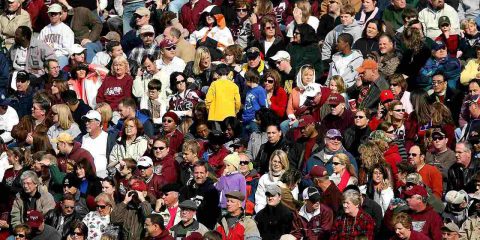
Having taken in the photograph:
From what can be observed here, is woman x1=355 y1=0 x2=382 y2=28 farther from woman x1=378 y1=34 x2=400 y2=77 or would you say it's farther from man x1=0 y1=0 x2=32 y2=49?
man x1=0 y1=0 x2=32 y2=49

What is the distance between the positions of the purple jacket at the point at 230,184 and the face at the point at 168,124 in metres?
2.18

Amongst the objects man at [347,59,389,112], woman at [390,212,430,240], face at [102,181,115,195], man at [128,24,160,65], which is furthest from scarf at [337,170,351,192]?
man at [128,24,160,65]

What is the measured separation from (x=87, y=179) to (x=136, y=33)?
205 inches

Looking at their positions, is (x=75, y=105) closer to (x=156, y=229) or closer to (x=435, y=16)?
(x=156, y=229)

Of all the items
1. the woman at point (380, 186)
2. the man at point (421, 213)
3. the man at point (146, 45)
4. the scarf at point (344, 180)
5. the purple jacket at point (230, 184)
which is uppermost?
the man at point (421, 213)

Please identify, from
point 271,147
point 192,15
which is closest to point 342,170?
point 271,147

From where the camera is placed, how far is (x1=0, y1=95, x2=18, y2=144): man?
88.3 feet

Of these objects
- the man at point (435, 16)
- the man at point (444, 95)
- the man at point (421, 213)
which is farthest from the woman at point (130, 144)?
the man at point (435, 16)

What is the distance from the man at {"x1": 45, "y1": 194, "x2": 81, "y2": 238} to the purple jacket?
1802 millimetres

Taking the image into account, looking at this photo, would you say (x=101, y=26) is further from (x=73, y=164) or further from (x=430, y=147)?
(x=430, y=147)

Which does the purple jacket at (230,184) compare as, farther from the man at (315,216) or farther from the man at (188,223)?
the man at (315,216)

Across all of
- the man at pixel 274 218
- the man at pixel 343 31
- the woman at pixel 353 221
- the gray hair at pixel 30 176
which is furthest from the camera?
the man at pixel 343 31

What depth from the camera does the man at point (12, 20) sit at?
29.7 m

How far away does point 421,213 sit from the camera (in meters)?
21.9
